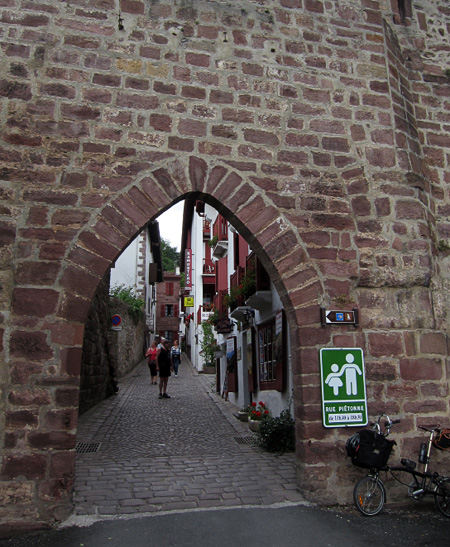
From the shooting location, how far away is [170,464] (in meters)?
5.58

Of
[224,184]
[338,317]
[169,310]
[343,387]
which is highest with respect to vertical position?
[169,310]

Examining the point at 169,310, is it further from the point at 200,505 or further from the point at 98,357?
the point at 200,505

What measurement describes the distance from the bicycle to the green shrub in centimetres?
232

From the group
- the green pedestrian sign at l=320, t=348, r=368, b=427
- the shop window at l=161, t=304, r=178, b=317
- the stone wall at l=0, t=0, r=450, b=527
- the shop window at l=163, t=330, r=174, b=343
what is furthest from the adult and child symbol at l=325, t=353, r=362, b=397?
the shop window at l=161, t=304, r=178, b=317

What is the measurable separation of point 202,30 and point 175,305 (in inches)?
1614

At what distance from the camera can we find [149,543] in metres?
3.31

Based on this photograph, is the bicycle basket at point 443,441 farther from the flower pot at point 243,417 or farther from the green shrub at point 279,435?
the flower pot at point 243,417

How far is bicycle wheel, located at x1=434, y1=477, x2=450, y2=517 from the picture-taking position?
13.1ft

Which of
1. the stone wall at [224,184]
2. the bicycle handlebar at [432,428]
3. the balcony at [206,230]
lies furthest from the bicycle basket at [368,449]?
the balcony at [206,230]

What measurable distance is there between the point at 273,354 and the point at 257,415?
1.08 meters

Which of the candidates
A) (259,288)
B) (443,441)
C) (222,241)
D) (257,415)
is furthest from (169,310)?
(443,441)

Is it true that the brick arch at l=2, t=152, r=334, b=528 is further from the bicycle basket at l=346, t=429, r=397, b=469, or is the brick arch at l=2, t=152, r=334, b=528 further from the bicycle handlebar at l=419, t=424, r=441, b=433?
the bicycle handlebar at l=419, t=424, r=441, b=433

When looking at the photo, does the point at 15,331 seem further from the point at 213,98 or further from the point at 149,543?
the point at 213,98

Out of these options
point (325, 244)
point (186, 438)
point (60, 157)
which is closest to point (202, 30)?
point (60, 157)
